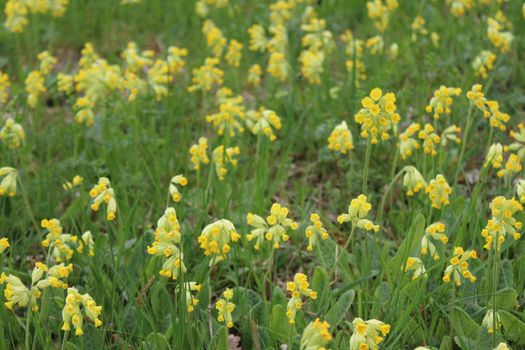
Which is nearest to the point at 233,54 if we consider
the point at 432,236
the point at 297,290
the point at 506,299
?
the point at 432,236

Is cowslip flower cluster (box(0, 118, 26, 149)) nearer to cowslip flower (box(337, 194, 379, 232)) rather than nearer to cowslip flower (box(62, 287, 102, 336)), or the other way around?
cowslip flower (box(62, 287, 102, 336))

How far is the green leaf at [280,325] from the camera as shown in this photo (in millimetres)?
2787

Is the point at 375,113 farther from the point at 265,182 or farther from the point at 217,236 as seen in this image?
the point at 265,182

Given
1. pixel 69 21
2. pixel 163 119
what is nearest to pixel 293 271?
pixel 163 119

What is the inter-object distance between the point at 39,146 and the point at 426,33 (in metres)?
2.48

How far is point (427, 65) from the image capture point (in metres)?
4.49

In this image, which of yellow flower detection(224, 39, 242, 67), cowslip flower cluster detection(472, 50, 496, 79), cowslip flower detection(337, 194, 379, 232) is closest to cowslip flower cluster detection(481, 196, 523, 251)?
cowslip flower detection(337, 194, 379, 232)

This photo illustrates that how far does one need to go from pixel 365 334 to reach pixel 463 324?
0.60 m

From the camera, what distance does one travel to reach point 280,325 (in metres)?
2.81

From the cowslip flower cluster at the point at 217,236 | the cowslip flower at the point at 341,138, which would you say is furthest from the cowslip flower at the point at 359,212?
the cowslip flower at the point at 341,138

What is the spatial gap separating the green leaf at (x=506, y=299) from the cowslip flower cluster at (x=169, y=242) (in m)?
1.14

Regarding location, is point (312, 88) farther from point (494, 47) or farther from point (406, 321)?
point (406, 321)

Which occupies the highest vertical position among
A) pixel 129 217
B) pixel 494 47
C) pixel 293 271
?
pixel 494 47

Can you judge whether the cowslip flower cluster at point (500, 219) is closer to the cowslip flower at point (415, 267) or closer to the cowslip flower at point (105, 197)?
the cowslip flower at point (415, 267)
